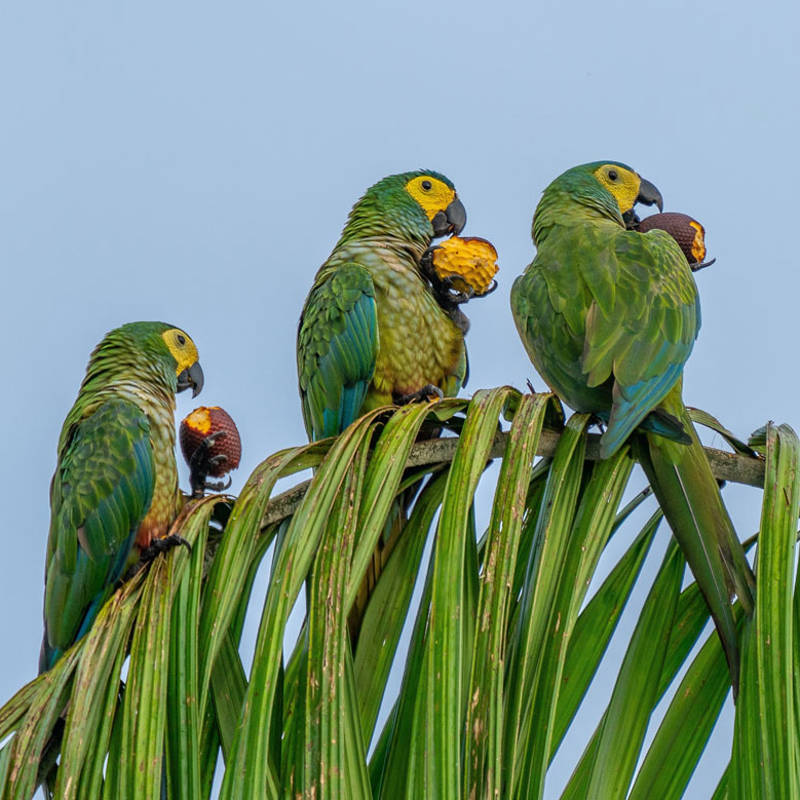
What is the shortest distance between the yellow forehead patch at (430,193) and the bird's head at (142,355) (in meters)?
0.99

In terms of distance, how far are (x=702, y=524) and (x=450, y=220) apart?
1.98 meters

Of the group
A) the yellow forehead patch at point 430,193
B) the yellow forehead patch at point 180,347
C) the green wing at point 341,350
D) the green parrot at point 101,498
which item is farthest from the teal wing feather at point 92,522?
the yellow forehead patch at point 430,193

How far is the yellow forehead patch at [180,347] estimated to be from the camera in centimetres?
321

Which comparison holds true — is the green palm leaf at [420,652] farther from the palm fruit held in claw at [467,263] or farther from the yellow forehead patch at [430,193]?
the yellow forehead patch at [430,193]

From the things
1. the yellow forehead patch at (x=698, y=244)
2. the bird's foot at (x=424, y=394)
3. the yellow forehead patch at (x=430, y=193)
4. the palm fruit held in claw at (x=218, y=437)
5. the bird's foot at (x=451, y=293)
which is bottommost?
the palm fruit held in claw at (x=218, y=437)

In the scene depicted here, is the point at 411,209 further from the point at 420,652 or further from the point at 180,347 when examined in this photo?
the point at 420,652

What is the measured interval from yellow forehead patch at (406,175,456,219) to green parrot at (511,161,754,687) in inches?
21.3

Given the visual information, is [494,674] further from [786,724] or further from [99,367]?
[99,367]

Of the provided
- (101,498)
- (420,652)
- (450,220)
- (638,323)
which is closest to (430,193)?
(450,220)

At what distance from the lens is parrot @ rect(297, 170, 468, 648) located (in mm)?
3164

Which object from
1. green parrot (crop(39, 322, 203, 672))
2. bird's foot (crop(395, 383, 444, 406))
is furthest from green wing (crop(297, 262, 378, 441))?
green parrot (crop(39, 322, 203, 672))

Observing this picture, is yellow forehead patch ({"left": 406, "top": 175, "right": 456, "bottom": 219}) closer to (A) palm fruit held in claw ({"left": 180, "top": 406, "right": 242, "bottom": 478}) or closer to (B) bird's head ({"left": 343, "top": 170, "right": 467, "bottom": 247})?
(B) bird's head ({"left": 343, "top": 170, "right": 467, "bottom": 247})

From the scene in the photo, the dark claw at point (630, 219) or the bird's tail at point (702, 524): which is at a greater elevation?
the dark claw at point (630, 219)

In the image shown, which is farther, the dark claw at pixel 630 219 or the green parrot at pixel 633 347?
the dark claw at pixel 630 219
